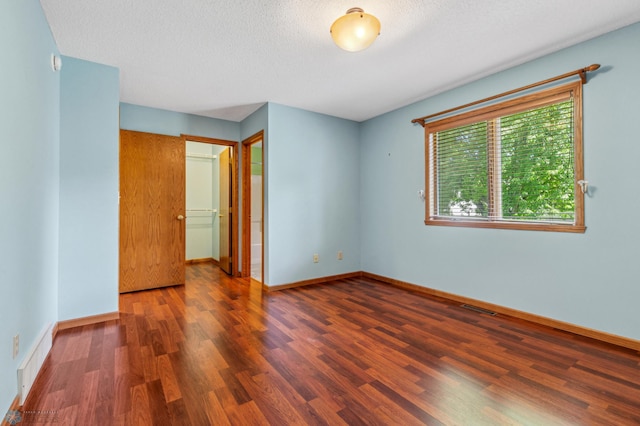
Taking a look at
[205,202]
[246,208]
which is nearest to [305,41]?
[246,208]

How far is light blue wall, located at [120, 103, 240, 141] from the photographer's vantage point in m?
3.94

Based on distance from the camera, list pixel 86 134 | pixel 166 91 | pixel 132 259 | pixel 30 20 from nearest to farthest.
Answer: pixel 30 20 < pixel 86 134 < pixel 166 91 < pixel 132 259

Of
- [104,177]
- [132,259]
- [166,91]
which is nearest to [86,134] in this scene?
[104,177]

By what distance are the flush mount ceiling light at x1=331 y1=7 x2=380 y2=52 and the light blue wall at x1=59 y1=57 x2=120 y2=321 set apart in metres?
2.29

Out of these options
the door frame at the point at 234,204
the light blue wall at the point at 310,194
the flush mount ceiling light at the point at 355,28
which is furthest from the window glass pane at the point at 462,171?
the door frame at the point at 234,204

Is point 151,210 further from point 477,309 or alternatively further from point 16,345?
point 477,309

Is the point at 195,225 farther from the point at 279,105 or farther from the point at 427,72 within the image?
the point at 427,72

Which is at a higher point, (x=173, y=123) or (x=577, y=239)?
(x=173, y=123)

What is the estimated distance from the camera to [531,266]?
2840mm

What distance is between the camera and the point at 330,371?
6.45ft

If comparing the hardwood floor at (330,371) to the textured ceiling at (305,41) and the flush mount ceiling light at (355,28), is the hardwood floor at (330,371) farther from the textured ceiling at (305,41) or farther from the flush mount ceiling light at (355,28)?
the textured ceiling at (305,41)

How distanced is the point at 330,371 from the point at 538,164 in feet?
8.68

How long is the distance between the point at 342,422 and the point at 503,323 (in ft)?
6.82

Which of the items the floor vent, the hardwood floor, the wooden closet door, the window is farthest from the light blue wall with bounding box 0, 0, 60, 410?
the window
